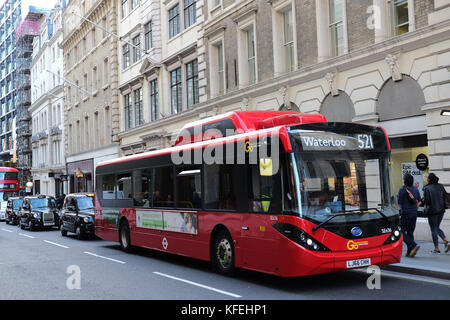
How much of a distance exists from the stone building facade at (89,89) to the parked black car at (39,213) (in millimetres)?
10139

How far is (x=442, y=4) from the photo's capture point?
1454 cm

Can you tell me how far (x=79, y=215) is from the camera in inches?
887

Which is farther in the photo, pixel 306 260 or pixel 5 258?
pixel 5 258

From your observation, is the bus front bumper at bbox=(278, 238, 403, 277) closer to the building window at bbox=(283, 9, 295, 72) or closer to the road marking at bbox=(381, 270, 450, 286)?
the road marking at bbox=(381, 270, 450, 286)

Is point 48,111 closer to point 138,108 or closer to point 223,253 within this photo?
point 138,108


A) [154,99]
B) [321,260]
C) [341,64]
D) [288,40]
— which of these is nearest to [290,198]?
[321,260]

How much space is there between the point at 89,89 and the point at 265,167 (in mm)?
39944

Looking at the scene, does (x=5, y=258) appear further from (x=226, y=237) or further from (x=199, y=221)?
(x=226, y=237)

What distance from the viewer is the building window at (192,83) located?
29.1m

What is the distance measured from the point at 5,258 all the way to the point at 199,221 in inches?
263

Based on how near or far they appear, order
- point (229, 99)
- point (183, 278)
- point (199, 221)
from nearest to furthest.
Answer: point (183, 278)
point (199, 221)
point (229, 99)

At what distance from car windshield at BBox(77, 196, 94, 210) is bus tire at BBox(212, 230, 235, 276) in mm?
12838

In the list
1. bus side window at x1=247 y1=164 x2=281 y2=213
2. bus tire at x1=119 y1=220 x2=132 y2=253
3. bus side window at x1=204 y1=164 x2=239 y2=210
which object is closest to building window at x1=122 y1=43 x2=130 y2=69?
bus tire at x1=119 y1=220 x2=132 y2=253
